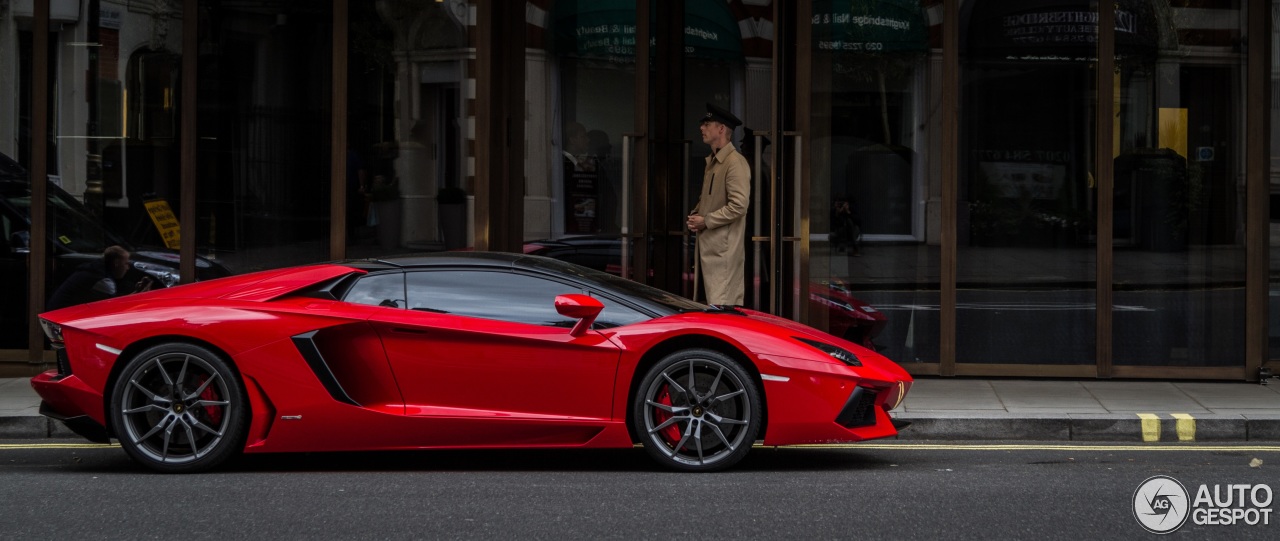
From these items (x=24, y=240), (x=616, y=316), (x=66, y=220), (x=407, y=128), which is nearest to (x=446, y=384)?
(x=616, y=316)

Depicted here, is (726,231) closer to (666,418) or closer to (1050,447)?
(1050,447)

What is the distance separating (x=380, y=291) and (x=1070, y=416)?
→ 4.25 m

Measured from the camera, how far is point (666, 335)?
659cm

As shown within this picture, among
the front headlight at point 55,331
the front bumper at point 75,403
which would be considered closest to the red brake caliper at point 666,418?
the front bumper at point 75,403

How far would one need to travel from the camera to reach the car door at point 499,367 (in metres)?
6.55

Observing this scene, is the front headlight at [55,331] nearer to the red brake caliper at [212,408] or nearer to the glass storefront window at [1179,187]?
the red brake caliper at [212,408]

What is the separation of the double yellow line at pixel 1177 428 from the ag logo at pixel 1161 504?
1.56 meters

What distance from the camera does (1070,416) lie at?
320 inches

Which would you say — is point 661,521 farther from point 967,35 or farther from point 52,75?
point 52,75

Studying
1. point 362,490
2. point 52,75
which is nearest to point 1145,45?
point 362,490

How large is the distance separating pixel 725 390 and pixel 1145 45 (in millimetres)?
5392

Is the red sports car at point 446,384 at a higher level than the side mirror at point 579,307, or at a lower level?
lower

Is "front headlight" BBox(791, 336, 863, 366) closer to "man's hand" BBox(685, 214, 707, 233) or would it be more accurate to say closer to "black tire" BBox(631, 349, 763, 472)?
"black tire" BBox(631, 349, 763, 472)

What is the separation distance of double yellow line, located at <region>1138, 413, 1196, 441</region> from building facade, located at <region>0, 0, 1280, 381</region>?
2082 millimetres
